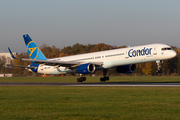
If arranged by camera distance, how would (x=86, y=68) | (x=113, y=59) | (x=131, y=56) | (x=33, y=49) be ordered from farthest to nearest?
(x=33, y=49) → (x=113, y=59) → (x=86, y=68) → (x=131, y=56)

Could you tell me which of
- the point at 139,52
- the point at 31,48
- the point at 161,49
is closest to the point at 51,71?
the point at 31,48

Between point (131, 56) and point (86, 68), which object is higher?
point (131, 56)

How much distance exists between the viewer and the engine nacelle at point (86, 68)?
4128cm

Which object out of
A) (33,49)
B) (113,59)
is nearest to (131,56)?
(113,59)

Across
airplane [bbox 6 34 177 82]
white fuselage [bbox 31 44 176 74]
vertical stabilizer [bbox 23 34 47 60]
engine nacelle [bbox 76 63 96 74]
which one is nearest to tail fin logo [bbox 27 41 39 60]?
vertical stabilizer [bbox 23 34 47 60]

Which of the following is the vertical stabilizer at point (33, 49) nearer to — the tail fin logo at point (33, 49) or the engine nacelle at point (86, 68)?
the tail fin logo at point (33, 49)

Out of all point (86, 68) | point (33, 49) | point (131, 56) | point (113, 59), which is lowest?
point (86, 68)

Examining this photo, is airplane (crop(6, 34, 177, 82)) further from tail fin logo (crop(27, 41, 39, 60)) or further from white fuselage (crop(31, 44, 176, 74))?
tail fin logo (crop(27, 41, 39, 60))

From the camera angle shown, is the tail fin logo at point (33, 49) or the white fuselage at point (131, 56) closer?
the white fuselage at point (131, 56)

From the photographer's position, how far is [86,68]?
41.2 m

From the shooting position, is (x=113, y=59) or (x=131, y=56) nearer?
(x=131, y=56)

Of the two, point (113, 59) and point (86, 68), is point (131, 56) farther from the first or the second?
point (86, 68)

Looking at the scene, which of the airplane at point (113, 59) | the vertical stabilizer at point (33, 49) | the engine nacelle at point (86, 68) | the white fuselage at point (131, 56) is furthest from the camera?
the vertical stabilizer at point (33, 49)

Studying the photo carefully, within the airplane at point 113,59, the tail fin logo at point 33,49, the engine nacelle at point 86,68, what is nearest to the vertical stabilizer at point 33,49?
the tail fin logo at point 33,49
